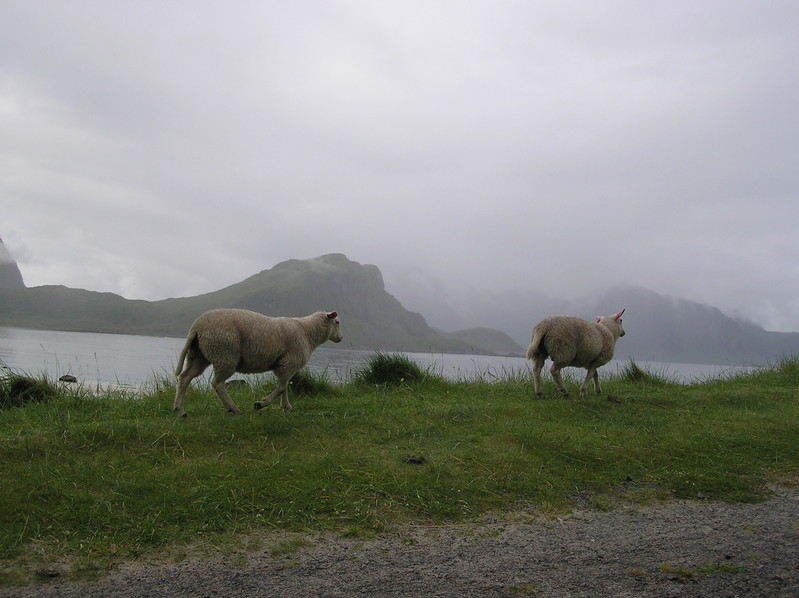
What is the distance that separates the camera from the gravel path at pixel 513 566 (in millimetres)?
3527

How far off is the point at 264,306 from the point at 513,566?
117353 millimetres

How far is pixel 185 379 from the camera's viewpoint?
8.52 m

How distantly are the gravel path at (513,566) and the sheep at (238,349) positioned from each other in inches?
170

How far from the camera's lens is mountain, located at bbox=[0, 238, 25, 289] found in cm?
13812

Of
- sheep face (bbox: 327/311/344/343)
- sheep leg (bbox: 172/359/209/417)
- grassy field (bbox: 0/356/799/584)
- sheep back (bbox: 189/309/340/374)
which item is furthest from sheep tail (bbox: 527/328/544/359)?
sheep leg (bbox: 172/359/209/417)

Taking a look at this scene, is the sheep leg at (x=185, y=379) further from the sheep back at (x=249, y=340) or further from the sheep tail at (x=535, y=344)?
the sheep tail at (x=535, y=344)

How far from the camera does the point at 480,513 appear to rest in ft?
16.8

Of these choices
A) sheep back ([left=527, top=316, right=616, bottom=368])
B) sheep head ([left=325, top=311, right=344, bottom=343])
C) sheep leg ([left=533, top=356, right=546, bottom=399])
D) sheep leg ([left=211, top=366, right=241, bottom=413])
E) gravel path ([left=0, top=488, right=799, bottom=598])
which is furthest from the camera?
sheep leg ([left=533, top=356, right=546, bottom=399])

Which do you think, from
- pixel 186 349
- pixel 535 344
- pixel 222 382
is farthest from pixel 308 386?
pixel 535 344

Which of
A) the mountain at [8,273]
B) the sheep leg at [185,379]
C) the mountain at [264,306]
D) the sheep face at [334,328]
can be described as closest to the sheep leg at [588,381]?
the sheep face at [334,328]

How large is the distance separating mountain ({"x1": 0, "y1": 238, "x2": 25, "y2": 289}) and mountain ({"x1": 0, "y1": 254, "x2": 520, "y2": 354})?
30.0 metres

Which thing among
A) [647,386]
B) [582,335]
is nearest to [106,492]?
[582,335]

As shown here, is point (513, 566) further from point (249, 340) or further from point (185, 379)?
point (185, 379)

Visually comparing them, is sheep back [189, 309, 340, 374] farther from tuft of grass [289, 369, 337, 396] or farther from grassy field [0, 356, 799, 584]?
tuft of grass [289, 369, 337, 396]
